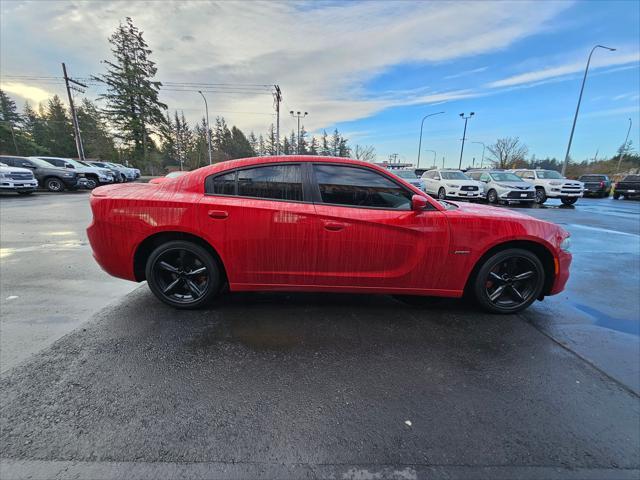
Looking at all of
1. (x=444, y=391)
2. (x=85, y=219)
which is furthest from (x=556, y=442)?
(x=85, y=219)

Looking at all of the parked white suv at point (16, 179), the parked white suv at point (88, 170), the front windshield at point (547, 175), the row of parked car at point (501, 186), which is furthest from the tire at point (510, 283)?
the parked white suv at point (88, 170)

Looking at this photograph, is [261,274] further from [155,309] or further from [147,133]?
[147,133]

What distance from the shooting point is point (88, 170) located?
17938 millimetres

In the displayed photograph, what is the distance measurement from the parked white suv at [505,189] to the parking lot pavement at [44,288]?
16747mm

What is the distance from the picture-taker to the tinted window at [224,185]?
9.75 feet

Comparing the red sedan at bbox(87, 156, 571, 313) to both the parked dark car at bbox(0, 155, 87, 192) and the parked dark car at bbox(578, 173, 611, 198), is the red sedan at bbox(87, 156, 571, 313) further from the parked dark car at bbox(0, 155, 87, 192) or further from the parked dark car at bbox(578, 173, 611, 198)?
the parked dark car at bbox(578, 173, 611, 198)

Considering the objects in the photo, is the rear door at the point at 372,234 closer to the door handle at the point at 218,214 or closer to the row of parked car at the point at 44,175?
the door handle at the point at 218,214

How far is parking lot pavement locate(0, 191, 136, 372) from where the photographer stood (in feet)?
8.68

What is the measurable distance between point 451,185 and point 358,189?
1497 cm

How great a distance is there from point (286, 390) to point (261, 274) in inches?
48.5

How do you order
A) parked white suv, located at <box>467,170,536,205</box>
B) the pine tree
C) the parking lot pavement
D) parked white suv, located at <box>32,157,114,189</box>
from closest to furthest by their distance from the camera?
1. the parking lot pavement
2. parked white suv, located at <box>467,170,536,205</box>
3. parked white suv, located at <box>32,157,114,189</box>
4. the pine tree

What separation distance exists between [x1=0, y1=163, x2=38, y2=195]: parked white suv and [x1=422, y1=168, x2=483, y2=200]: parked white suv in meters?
20.0

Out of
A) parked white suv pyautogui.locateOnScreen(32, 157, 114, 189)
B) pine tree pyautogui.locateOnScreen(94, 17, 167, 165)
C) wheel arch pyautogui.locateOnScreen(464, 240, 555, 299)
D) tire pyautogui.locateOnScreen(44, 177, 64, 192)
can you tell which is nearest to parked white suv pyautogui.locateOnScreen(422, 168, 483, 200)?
wheel arch pyautogui.locateOnScreen(464, 240, 555, 299)

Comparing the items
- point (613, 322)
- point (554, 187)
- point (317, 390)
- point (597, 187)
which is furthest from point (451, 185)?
point (597, 187)
